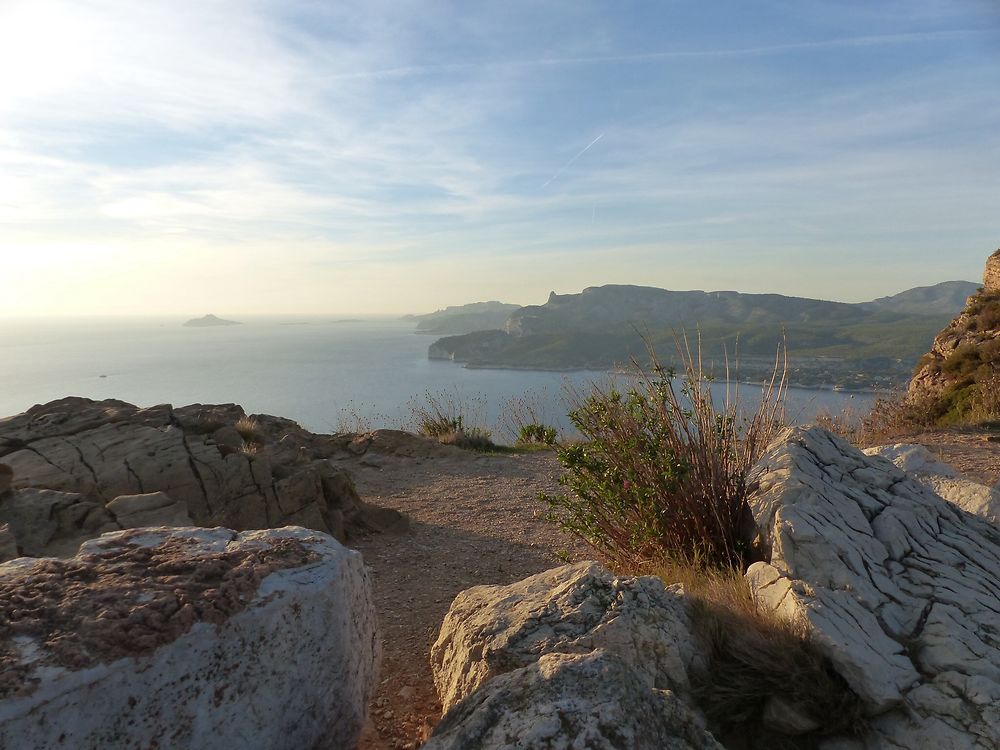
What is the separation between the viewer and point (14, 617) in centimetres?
185

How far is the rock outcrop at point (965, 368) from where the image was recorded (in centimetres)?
1035

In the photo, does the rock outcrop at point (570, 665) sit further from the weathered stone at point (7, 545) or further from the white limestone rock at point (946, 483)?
A: the white limestone rock at point (946, 483)

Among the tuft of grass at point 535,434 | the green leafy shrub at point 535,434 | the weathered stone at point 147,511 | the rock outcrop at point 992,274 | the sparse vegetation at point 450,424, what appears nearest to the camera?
the weathered stone at point 147,511

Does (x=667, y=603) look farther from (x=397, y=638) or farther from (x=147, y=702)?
(x=147, y=702)

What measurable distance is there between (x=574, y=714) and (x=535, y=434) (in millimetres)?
8498

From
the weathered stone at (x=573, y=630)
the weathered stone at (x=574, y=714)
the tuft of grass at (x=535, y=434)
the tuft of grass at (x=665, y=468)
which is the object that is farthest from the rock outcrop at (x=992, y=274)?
the weathered stone at (x=574, y=714)

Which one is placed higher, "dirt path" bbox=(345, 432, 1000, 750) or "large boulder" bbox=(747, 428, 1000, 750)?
"large boulder" bbox=(747, 428, 1000, 750)

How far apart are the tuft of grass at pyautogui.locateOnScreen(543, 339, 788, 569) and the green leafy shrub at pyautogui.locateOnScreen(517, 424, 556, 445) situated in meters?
0.59

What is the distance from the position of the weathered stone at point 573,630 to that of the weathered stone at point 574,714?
1.83 ft

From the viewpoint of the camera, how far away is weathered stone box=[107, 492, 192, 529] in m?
4.74

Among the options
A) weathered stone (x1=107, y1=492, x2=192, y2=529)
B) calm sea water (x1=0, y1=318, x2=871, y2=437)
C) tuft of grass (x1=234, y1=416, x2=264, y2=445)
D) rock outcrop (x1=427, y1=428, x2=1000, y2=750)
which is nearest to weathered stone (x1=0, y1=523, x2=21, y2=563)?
weathered stone (x1=107, y1=492, x2=192, y2=529)

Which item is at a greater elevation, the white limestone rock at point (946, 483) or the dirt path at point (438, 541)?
the white limestone rock at point (946, 483)

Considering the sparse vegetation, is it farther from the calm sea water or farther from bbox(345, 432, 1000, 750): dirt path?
bbox(345, 432, 1000, 750): dirt path

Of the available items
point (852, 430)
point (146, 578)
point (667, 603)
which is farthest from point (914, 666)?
point (852, 430)
